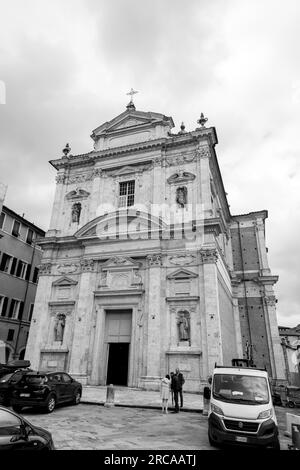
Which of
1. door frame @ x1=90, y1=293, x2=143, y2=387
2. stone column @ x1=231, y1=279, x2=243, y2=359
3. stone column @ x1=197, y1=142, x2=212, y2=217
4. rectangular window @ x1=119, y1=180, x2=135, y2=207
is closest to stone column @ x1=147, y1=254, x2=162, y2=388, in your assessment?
door frame @ x1=90, y1=293, x2=143, y2=387

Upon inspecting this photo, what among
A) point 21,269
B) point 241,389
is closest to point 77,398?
point 241,389

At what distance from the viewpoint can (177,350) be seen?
18.5m

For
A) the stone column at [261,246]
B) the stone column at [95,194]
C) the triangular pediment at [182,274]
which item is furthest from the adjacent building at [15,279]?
the stone column at [261,246]

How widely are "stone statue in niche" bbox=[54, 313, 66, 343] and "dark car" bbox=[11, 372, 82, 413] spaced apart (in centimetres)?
946

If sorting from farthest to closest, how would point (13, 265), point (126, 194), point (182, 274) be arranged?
point (13, 265), point (126, 194), point (182, 274)

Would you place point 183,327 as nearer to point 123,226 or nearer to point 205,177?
point 123,226

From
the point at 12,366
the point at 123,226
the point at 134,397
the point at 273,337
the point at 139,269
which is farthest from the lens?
the point at 273,337

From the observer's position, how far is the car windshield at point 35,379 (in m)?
11.3

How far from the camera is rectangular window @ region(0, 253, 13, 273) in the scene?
28.2 metres

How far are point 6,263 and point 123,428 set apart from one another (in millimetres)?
23335

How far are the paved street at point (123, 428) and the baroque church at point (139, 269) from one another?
637 centimetres

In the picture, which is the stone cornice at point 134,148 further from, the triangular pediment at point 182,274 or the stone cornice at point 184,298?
the stone cornice at point 184,298

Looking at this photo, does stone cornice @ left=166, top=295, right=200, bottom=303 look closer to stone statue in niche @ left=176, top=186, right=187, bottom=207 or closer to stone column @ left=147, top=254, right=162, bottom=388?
stone column @ left=147, top=254, right=162, bottom=388

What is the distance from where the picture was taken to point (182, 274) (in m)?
20.5
